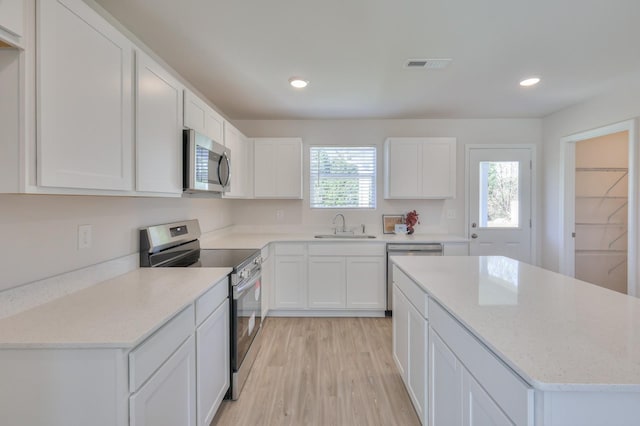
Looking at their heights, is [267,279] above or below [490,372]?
below

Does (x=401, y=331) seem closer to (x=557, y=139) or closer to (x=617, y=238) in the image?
(x=557, y=139)

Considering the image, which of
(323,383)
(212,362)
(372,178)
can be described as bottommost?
(323,383)

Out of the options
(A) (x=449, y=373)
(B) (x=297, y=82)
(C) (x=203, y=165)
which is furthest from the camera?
(B) (x=297, y=82)

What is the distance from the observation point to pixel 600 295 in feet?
4.22

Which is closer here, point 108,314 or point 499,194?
point 108,314

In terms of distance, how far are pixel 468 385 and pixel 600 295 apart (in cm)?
83

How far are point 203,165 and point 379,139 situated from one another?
2532 millimetres

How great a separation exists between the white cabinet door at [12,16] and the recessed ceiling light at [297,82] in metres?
1.88

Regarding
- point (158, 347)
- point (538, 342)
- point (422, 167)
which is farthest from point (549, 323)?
point (422, 167)

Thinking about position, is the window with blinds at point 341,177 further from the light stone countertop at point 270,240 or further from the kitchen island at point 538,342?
the kitchen island at point 538,342

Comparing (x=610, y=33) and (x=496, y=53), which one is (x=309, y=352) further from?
(x=610, y=33)

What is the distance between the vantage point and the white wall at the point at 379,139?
12.4ft

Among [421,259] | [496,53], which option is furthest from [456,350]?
Result: [496,53]

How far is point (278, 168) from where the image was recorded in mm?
3520
